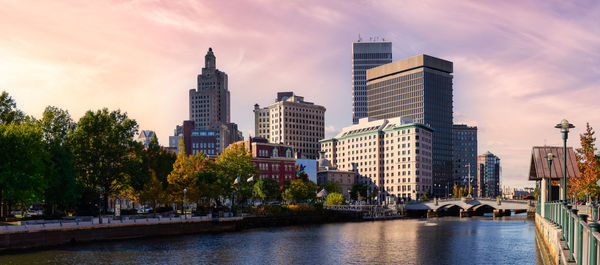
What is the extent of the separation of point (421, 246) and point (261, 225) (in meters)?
50.4

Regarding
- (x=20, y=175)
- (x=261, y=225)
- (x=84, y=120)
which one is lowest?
(x=261, y=225)

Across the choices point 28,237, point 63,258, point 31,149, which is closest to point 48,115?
point 31,149

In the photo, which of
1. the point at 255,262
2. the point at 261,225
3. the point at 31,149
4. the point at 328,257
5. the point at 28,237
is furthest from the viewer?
the point at 261,225

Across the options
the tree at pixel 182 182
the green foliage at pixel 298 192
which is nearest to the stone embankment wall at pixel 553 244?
the tree at pixel 182 182

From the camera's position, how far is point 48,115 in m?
89.4

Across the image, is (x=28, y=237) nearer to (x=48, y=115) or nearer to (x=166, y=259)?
(x=166, y=259)

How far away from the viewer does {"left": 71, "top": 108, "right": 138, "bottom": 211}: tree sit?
9156 cm

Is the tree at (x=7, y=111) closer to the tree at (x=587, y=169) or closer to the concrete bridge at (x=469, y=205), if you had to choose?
the tree at (x=587, y=169)

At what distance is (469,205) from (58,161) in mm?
126792

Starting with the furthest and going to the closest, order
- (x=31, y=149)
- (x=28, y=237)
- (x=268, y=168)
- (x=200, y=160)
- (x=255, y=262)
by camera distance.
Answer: (x=268, y=168) → (x=200, y=160) → (x=31, y=149) → (x=28, y=237) → (x=255, y=262)

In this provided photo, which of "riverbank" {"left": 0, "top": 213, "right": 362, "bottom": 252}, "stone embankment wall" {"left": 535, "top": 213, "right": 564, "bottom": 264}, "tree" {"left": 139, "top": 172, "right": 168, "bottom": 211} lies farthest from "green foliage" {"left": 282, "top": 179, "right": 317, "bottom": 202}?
→ "stone embankment wall" {"left": 535, "top": 213, "right": 564, "bottom": 264}

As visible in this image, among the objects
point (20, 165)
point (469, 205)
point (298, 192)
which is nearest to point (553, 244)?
point (20, 165)

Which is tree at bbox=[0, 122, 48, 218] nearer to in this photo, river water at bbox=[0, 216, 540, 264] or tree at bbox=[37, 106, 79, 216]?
tree at bbox=[37, 106, 79, 216]

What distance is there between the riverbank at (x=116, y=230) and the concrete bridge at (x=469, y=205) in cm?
7492
